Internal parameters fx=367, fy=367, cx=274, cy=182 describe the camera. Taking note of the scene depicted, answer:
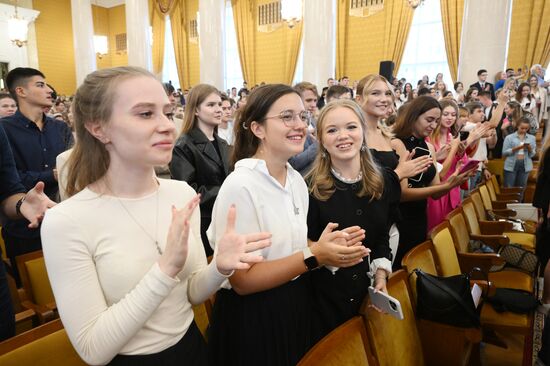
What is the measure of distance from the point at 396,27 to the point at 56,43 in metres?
15.2

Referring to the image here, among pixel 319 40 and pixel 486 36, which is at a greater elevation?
pixel 319 40

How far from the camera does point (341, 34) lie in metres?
12.4

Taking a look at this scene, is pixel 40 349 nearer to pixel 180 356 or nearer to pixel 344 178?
pixel 180 356

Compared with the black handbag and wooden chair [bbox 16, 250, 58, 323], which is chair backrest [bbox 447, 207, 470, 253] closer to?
the black handbag

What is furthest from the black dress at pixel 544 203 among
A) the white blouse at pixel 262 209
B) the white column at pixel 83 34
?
the white column at pixel 83 34

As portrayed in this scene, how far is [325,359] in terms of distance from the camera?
110 cm

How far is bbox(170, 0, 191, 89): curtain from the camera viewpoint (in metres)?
16.7

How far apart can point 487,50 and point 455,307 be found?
7.19 m

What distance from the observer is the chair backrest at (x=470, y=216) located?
10.0 feet

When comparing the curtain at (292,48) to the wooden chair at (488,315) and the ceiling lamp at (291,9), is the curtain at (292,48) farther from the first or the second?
the wooden chair at (488,315)

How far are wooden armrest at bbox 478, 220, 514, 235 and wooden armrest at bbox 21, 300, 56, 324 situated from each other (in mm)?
3381

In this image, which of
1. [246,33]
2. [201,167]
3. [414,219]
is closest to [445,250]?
[414,219]

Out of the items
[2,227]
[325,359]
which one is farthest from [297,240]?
[2,227]

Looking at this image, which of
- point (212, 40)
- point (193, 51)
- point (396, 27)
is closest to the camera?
point (212, 40)
